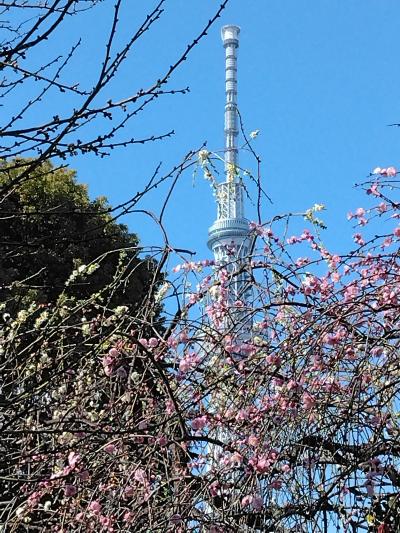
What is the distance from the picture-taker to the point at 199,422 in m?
2.84

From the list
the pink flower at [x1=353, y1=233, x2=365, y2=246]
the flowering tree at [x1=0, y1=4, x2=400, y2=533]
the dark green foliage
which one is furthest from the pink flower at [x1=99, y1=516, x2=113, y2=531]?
the dark green foliage

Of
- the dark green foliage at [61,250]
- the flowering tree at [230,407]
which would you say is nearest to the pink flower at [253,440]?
the flowering tree at [230,407]

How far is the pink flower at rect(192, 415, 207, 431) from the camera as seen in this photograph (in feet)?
9.30

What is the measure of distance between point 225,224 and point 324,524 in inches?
1640

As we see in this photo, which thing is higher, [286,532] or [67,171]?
[67,171]

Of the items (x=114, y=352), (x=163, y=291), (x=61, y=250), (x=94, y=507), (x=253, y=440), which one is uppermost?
(x=61, y=250)

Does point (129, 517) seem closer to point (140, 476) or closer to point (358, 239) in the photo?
point (140, 476)

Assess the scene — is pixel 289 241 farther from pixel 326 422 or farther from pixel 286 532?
pixel 286 532

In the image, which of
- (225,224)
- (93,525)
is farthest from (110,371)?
(225,224)

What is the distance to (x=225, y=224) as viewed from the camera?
43.9 metres

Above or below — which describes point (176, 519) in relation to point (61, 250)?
below

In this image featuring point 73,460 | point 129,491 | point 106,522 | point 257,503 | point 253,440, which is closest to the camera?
point 257,503

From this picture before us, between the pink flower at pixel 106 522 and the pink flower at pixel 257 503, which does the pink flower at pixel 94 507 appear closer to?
the pink flower at pixel 106 522

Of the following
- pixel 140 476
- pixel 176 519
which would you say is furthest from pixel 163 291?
pixel 176 519
